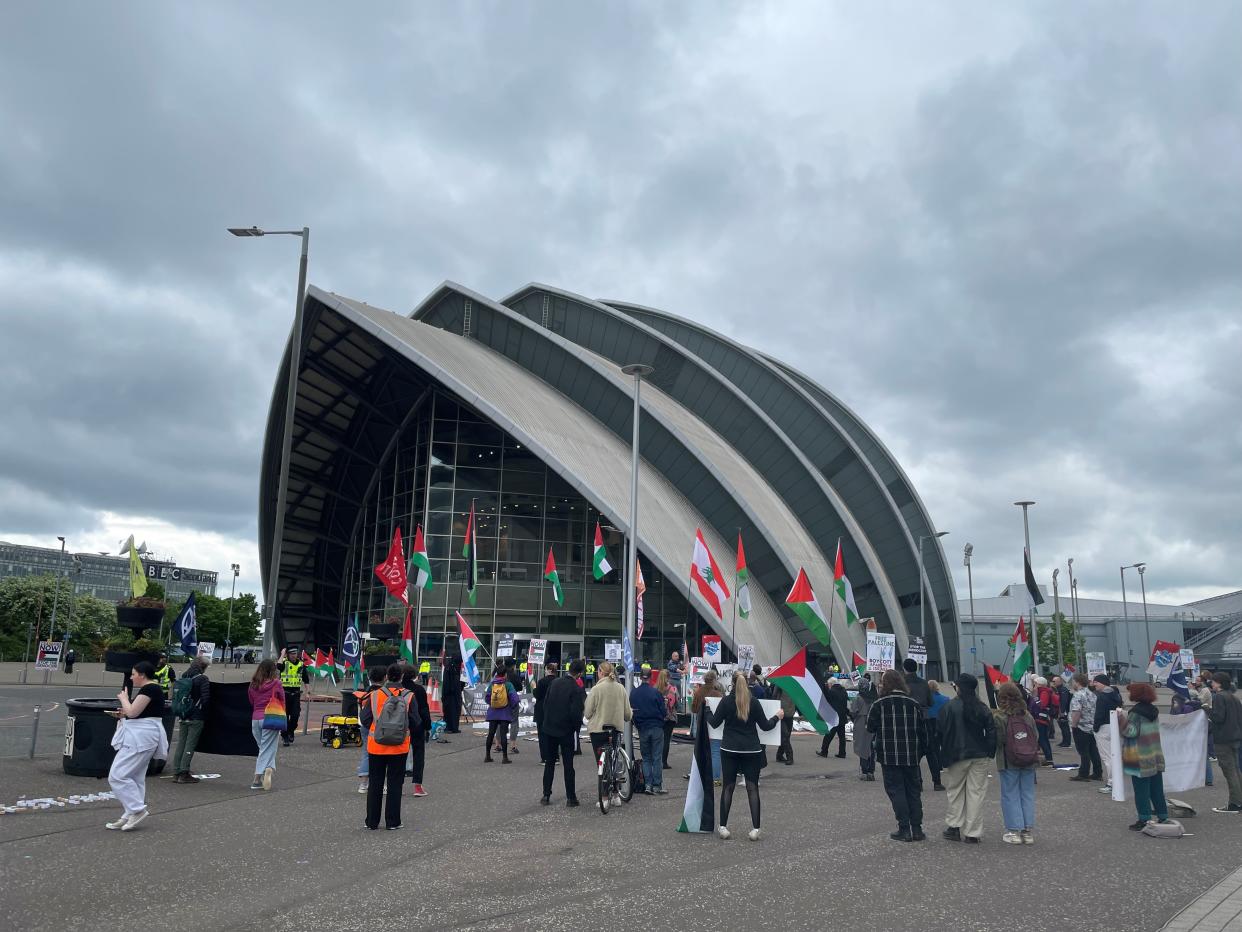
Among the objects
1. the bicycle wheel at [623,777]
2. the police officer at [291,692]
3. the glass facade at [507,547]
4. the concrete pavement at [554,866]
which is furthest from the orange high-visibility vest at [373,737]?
the glass facade at [507,547]

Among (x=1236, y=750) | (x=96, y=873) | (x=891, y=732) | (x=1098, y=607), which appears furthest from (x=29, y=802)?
(x=1098, y=607)

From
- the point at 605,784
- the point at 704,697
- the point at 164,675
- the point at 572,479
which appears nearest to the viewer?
the point at 704,697

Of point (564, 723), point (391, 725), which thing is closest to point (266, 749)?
point (391, 725)

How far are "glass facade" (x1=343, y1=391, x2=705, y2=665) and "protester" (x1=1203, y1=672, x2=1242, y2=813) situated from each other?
25.4 metres

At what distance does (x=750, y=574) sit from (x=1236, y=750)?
79.3 ft

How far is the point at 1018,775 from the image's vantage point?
9.18 metres

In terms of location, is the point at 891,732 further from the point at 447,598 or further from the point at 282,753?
the point at 447,598

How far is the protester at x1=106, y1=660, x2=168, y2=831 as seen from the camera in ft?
28.8

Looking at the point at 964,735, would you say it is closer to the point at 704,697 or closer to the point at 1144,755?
the point at 1144,755

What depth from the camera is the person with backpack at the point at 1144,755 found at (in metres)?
9.70

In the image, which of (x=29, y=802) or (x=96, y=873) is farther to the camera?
(x=29, y=802)

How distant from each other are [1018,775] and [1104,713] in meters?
4.64

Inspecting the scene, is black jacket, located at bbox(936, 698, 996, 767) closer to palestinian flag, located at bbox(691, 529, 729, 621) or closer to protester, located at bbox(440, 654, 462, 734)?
protester, located at bbox(440, 654, 462, 734)

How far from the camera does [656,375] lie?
43.9 meters
